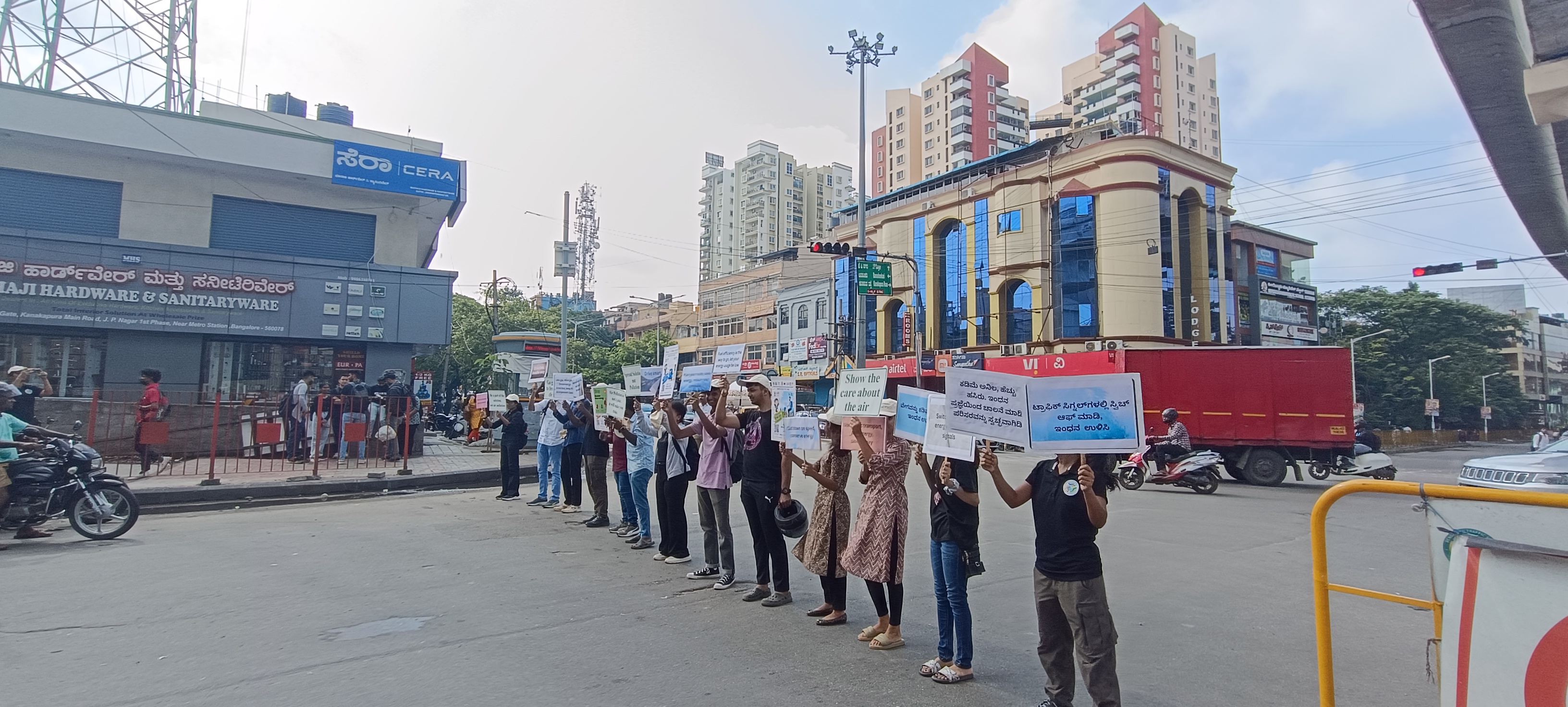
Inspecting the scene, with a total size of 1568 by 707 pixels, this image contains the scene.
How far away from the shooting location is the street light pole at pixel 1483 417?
4772cm

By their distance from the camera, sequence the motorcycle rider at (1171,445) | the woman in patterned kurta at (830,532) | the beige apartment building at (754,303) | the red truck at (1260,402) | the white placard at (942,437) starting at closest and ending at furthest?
1. the white placard at (942,437)
2. the woman in patterned kurta at (830,532)
3. the motorcycle rider at (1171,445)
4. the red truck at (1260,402)
5. the beige apartment building at (754,303)

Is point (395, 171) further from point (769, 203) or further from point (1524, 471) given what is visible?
point (769, 203)

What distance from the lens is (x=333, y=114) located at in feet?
88.9

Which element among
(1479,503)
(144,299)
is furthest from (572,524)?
(144,299)

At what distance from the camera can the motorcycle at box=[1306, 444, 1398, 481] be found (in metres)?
16.2

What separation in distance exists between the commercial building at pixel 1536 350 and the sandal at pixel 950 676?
8229cm

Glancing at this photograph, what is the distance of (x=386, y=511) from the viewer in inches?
468

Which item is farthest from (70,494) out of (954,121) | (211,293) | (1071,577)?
(954,121)

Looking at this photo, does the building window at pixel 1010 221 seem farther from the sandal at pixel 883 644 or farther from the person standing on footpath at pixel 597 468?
the sandal at pixel 883 644

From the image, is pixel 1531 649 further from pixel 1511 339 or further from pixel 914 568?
pixel 1511 339

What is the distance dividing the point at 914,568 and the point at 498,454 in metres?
16.0

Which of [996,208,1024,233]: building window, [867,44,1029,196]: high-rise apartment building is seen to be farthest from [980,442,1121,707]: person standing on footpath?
[867,44,1029,196]: high-rise apartment building

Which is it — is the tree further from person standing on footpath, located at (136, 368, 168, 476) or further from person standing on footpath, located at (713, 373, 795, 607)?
person standing on footpath, located at (136, 368, 168, 476)

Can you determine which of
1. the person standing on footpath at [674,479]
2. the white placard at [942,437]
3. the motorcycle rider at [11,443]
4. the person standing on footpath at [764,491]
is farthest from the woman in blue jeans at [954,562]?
the motorcycle rider at [11,443]
